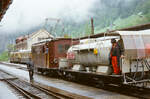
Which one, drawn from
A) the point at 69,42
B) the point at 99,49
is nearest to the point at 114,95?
the point at 99,49

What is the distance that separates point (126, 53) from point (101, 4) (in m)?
164

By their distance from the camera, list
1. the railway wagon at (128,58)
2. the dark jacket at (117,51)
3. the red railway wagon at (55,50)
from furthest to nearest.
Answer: the red railway wagon at (55,50) → the dark jacket at (117,51) → the railway wagon at (128,58)

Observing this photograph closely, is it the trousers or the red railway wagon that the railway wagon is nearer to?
the trousers

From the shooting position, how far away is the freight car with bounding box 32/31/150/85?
1077 cm

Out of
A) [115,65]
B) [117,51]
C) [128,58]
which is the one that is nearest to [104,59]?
[115,65]

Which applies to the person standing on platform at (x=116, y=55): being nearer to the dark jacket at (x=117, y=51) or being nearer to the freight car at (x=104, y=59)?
the dark jacket at (x=117, y=51)

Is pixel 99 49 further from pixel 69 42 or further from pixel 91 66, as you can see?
pixel 69 42

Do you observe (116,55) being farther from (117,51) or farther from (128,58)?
(128,58)

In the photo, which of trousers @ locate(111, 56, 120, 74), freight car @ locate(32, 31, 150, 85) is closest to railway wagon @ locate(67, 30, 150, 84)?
freight car @ locate(32, 31, 150, 85)

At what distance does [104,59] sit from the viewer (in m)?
12.3

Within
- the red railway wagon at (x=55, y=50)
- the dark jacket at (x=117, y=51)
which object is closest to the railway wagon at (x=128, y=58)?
the dark jacket at (x=117, y=51)

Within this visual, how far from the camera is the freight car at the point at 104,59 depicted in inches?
424

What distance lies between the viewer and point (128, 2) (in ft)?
415

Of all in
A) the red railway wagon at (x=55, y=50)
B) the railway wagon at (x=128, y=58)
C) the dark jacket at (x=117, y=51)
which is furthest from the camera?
the red railway wagon at (x=55, y=50)
